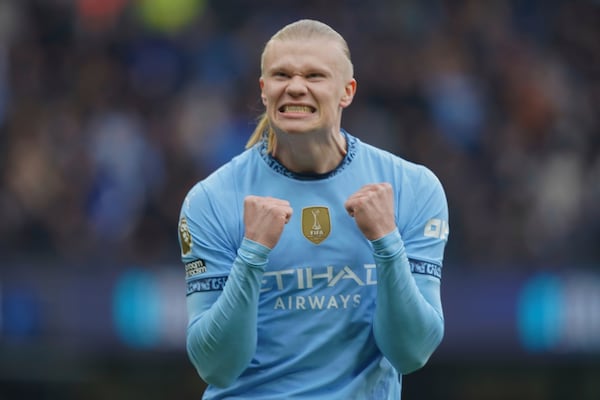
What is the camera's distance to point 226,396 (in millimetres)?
4895

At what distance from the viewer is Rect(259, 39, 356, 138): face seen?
4.73 meters

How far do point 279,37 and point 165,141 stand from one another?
8.16 meters

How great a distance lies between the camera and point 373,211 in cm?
463

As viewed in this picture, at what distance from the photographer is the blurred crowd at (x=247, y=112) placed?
12.0 meters

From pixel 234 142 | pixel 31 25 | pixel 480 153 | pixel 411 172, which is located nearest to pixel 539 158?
pixel 480 153

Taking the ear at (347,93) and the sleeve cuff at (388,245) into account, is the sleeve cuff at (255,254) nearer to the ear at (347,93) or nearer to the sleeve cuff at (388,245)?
the sleeve cuff at (388,245)

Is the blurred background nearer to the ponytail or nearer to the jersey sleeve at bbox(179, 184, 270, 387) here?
the ponytail

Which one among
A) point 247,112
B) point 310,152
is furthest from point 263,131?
point 247,112

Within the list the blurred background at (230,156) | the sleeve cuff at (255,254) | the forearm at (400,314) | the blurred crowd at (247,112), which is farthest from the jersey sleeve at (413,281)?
the blurred crowd at (247,112)

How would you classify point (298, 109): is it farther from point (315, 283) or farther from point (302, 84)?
point (315, 283)

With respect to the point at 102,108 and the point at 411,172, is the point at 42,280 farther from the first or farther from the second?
the point at 411,172

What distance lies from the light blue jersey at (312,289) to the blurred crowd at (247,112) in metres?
6.67

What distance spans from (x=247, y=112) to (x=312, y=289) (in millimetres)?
8378

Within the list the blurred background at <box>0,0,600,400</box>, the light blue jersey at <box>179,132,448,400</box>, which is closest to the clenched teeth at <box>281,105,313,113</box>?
the light blue jersey at <box>179,132,448,400</box>
